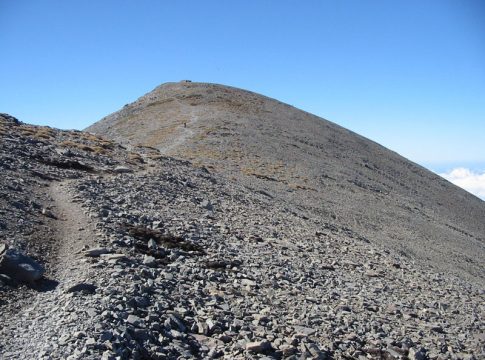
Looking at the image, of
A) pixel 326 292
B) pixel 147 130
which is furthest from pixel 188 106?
pixel 326 292

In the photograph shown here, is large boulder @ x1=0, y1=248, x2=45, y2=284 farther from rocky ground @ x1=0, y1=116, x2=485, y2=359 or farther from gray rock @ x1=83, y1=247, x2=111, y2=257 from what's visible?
gray rock @ x1=83, y1=247, x2=111, y2=257

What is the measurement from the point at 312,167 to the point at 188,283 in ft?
105

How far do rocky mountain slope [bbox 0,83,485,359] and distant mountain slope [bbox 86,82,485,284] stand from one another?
9.34 feet

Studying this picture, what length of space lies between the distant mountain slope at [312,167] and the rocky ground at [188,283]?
27.2 ft

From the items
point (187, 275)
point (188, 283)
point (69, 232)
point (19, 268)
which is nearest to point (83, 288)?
point (19, 268)

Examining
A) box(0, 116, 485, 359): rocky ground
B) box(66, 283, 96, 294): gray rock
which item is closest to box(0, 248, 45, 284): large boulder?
box(0, 116, 485, 359): rocky ground

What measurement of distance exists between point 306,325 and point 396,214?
28617mm

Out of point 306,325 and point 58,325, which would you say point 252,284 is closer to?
point 306,325

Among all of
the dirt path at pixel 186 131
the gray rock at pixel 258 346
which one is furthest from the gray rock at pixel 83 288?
the dirt path at pixel 186 131

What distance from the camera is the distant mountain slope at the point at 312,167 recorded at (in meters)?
31.0

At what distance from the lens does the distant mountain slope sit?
3100 cm

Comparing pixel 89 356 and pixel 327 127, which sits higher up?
pixel 327 127

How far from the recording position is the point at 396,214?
123 feet

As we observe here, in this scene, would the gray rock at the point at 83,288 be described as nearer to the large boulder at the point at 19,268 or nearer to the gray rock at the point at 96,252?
the large boulder at the point at 19,268
